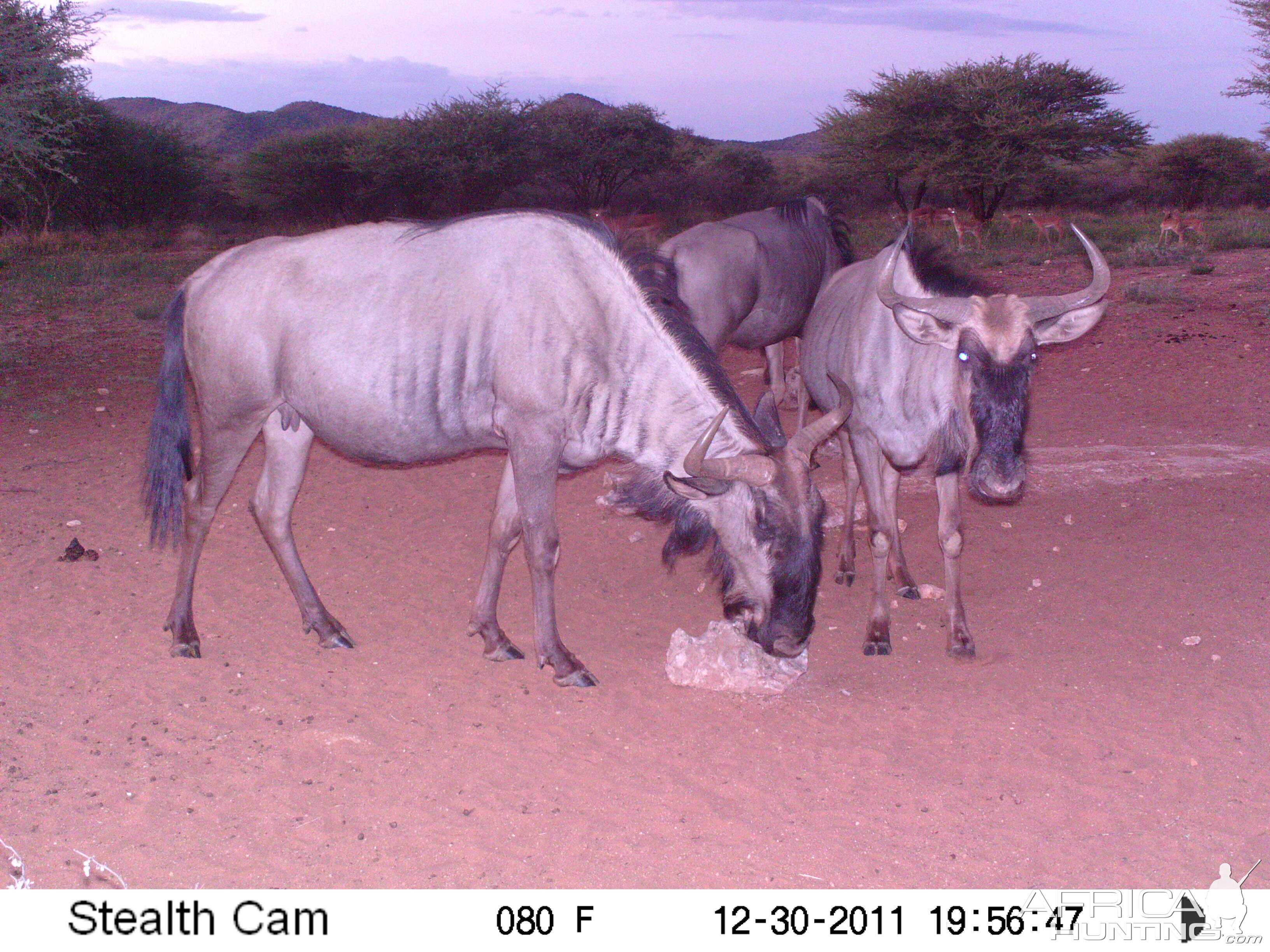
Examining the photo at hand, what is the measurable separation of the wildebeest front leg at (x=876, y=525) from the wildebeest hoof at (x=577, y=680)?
136 centimetres

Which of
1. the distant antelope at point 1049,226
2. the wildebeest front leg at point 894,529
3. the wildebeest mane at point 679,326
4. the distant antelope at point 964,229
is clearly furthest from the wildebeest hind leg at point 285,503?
the distant antelope at point 1049,226

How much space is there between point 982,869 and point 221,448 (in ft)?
11.3

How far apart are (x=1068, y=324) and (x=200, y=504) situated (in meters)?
3.86

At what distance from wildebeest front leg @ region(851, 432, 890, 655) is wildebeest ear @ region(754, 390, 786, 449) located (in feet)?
2.95

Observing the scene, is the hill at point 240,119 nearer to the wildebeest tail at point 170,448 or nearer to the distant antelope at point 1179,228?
the distant antelope at point 1179,228

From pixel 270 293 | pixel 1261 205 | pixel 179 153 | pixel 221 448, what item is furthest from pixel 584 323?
pixel 1261 205

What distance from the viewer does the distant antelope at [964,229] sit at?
21609mm

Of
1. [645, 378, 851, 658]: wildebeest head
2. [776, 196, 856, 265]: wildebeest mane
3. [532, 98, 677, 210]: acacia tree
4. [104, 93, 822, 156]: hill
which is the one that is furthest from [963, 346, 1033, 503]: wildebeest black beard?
[104, 93, 822, 156]: hill

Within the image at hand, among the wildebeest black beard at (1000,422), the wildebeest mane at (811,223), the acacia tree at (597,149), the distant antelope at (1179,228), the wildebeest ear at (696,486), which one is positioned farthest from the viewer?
the acacia tree at (597,149)

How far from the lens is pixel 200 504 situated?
15.3 ft

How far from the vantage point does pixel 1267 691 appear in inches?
163

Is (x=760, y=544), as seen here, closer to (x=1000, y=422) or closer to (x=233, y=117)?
(x=1000, y=422)

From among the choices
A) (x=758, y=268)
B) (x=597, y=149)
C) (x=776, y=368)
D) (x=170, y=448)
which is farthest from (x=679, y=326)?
(x=597, y=149)

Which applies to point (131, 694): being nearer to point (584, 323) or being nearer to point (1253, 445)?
point (584, 323)
